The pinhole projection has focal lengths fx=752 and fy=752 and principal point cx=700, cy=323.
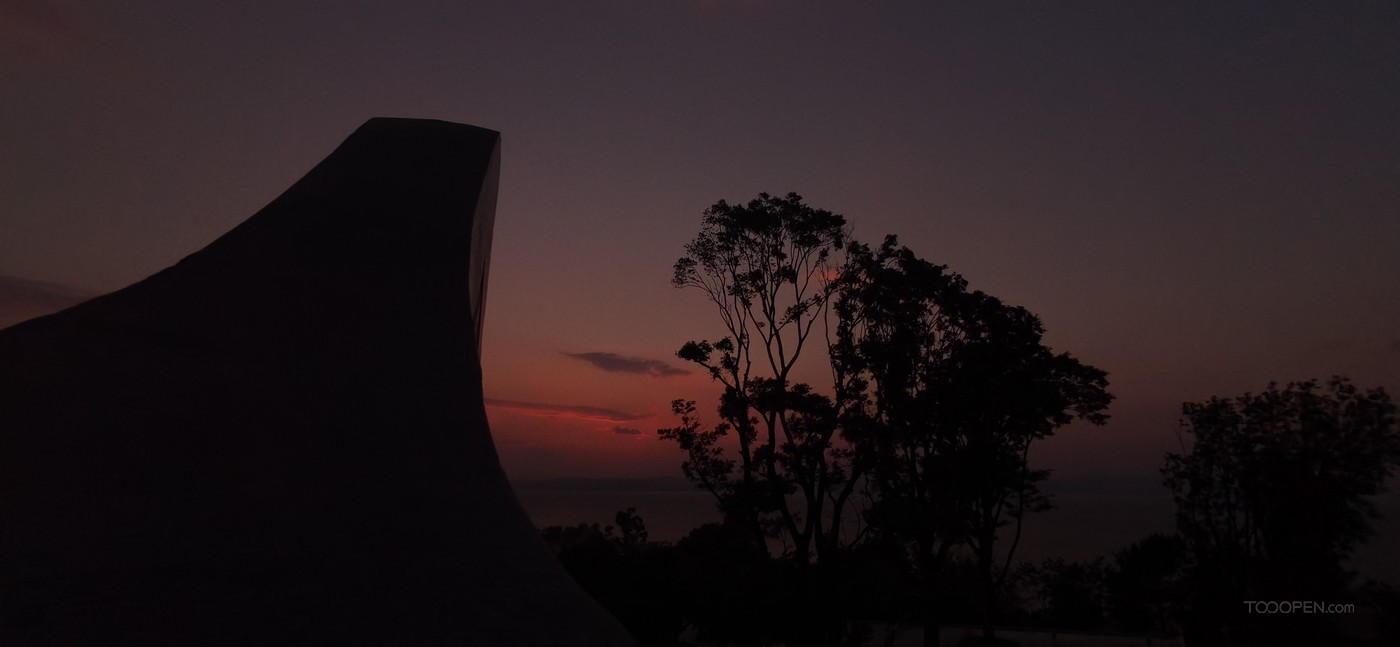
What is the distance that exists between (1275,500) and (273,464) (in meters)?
23.0

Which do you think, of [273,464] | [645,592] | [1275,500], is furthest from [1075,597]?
[273,464]

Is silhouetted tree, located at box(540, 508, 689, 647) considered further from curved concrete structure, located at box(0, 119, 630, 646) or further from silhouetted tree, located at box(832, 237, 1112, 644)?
curved concrete structure, located at box(0, 119, 630, 646)

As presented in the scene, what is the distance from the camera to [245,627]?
5.62 m

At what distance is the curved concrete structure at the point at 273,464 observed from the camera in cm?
579

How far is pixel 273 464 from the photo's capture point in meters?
7.05

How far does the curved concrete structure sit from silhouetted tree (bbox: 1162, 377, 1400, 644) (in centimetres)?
1807

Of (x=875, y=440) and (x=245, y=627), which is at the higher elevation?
(x=875, y=440)

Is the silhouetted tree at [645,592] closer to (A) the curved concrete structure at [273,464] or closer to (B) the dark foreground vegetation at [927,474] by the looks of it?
(B) the dark foreground vegetation at [927,474]

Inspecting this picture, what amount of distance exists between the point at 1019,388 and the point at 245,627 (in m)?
17.9

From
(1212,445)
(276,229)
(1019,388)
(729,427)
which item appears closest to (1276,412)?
(1212,445)

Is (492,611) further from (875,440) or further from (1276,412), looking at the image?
(1276,412)

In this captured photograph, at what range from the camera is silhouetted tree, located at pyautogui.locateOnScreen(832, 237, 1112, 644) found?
1931cm

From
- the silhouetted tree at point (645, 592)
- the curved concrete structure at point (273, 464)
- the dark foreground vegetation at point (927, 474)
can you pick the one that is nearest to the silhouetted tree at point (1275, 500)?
the dark foreground vegetation at point (927, 474)

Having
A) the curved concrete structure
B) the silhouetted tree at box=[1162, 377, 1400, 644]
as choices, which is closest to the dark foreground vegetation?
the silhouetted tree at box=[1162, 377, 1400, 644]
